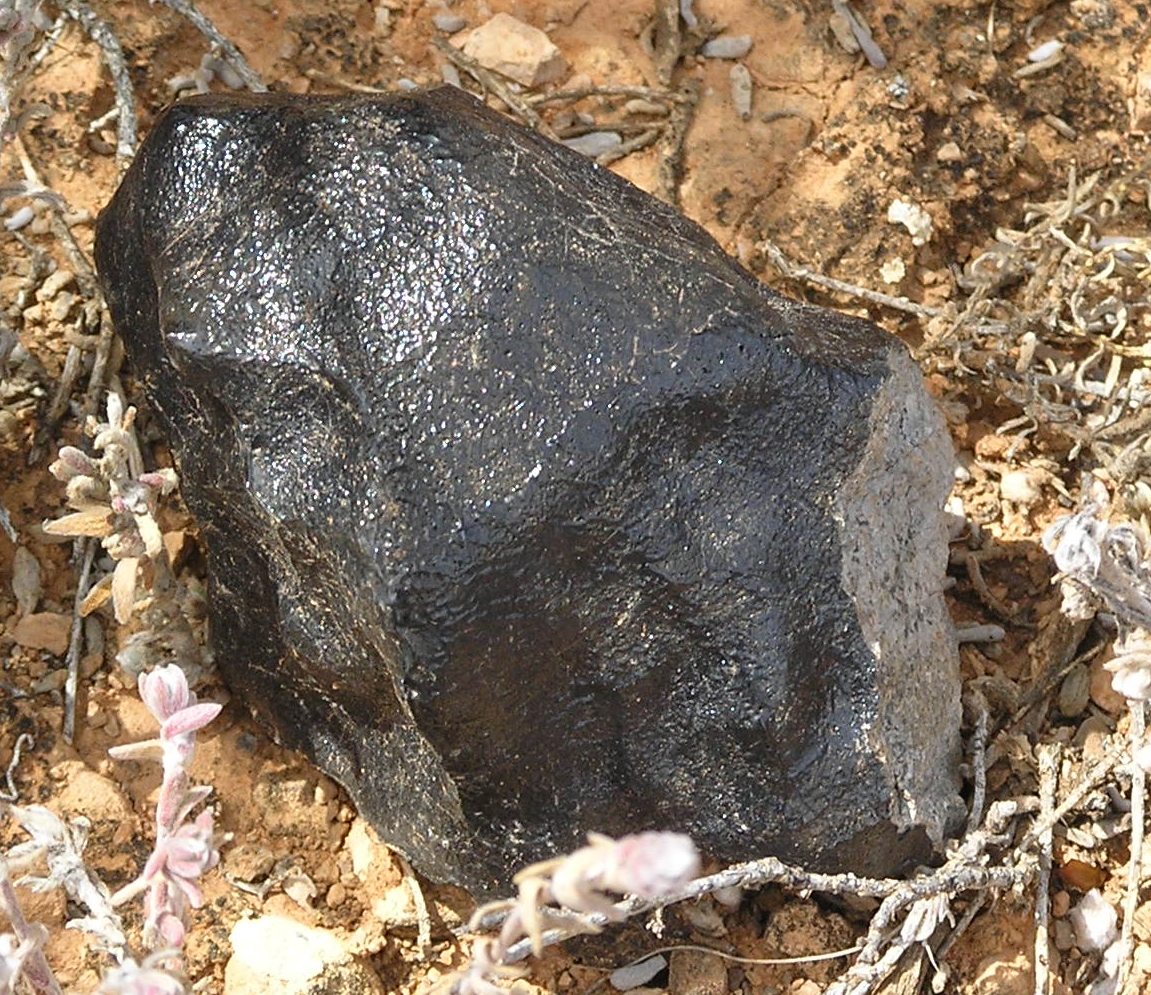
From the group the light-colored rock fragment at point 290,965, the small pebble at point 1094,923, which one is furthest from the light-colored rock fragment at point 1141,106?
the light-colored rock fragment at point 290,965

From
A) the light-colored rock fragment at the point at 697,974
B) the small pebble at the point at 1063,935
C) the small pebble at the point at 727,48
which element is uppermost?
Answer: the small pebble at the point at 727,48

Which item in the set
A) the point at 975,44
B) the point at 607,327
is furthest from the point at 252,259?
the point at 975,44

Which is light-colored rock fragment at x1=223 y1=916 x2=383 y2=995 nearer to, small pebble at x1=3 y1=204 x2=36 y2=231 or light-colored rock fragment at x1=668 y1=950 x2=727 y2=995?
light-colored rock fragment at x1=668 y1=950 x2=727 y2=995

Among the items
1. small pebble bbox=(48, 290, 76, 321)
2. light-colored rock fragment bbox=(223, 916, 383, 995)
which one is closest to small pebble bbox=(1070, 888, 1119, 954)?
light-colored rock fragment bbox=(223, 916, 383, 995)

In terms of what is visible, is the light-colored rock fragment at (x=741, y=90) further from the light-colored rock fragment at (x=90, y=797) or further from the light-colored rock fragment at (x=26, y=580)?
the light-colored rock fragment at (x=90, y=797)

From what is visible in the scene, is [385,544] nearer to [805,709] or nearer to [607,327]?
[607,327]
